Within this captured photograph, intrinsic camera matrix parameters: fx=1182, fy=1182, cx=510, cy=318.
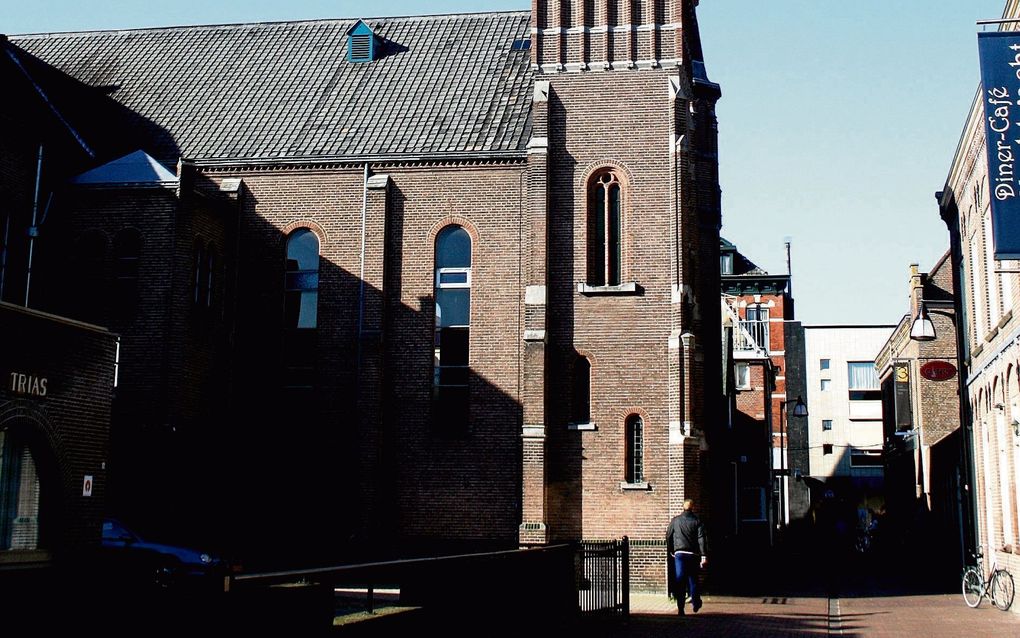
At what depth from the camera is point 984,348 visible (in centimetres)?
2561

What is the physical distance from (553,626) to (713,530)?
43.7 ft

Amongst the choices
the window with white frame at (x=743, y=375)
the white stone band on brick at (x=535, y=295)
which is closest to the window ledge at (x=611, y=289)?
the white stone band on brick at (x=535, y=295)

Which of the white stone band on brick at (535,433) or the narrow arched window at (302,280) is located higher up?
the narrow arched window at (302,280)

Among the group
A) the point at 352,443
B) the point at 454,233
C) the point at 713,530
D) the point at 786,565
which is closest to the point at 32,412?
the point at 352,443

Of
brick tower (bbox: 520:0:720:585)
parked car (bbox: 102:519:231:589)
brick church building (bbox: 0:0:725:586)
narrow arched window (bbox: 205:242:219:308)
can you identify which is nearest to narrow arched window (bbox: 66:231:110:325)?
brick church building (bbox: 0:0:725:586)

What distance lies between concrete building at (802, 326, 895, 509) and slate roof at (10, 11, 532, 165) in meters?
47.6

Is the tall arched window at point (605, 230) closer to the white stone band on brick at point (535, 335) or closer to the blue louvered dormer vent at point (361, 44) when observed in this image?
the white stone band on brick at point (535, 335)

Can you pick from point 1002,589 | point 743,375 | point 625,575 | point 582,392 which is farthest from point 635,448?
point 743,375

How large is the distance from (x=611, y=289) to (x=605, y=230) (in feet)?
4.89

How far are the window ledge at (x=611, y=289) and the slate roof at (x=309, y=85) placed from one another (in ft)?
13.8

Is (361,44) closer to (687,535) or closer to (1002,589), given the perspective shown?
(687,535)

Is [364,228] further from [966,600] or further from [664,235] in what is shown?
[966,600]

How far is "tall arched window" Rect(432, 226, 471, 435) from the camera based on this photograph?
92.3 ft

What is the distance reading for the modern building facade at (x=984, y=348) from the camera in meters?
22.5
